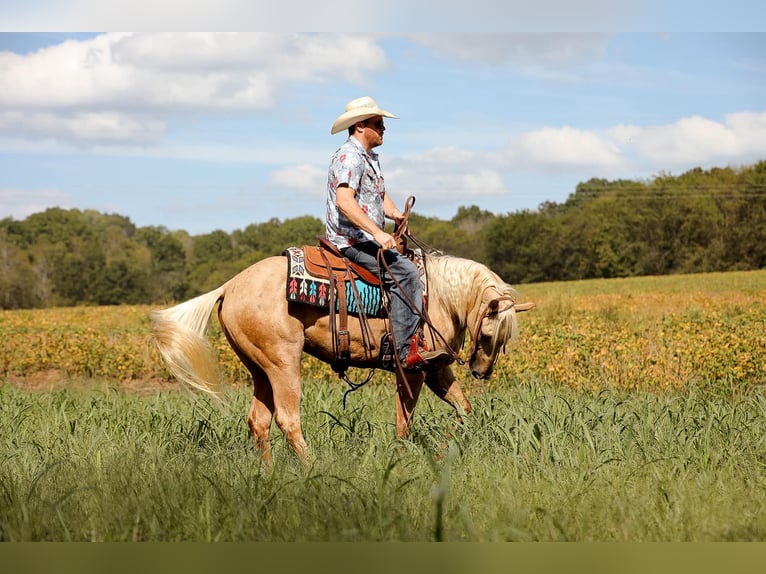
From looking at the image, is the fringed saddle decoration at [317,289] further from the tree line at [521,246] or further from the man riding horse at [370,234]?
the tree line at [521,246]

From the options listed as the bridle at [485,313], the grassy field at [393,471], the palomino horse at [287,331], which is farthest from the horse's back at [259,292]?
the bridle at [485,313]

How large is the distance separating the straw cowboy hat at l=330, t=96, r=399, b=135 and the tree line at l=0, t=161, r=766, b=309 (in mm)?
56375

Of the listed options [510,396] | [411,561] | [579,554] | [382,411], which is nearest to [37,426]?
[382,411]

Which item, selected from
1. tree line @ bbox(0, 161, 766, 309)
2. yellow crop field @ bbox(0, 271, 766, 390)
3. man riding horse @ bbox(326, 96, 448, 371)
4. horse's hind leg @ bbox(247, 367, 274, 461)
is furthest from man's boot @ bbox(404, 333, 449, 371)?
tree line @ bbox(0, 161, 766, 309)

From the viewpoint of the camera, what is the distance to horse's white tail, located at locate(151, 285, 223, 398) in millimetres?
6805

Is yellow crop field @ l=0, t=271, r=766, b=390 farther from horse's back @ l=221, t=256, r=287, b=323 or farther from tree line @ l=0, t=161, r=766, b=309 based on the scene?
tree line @ l=0, t=161, r=766, b=309

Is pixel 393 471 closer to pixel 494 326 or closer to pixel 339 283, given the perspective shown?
pixel 339 283

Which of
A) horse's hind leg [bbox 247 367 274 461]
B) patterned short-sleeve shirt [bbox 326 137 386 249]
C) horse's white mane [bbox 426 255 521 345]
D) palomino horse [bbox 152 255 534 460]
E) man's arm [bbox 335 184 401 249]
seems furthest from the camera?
horse's white mane [bbox 426 255 521 345]

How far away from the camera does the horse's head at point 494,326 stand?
22.8 ft

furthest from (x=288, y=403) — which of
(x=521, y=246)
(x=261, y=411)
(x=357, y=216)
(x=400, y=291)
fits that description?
(x=521, y=246)

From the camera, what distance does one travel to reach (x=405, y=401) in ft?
22.7

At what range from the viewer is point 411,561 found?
3721mm

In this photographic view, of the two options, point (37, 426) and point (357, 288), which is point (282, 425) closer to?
point (357, 288)

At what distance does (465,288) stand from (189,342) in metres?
2.33
